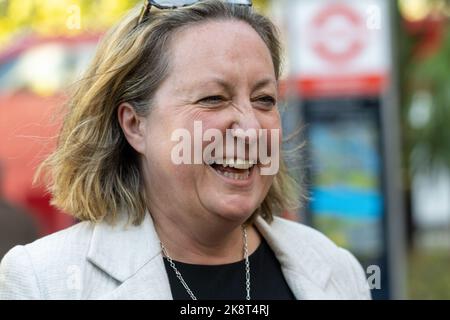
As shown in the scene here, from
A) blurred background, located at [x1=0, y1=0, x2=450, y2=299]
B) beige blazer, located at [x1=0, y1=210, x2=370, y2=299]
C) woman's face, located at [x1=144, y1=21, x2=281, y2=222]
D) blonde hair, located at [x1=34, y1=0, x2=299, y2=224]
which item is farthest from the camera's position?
blurred background, located at [x1=0, y1=0, x2=450, y2=299]

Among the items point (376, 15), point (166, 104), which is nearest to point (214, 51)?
point (166, 104)

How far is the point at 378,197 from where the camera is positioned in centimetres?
663

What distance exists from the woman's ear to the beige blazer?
7.8 inches

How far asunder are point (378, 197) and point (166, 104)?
172 inches

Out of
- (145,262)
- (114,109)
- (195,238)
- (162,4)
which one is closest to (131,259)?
(145,262)

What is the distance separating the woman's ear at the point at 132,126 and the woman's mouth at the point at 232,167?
24 cm

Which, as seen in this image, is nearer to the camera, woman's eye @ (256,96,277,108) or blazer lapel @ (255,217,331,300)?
woman's eye @ (256,96,277,108)

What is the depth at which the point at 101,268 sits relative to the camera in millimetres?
2338

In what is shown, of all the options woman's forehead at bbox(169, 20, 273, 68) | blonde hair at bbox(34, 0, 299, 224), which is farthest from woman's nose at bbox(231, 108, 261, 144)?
blonde hair at bbox(34, 0, 299, 224)

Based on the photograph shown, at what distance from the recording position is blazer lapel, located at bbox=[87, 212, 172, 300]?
2.32 metres

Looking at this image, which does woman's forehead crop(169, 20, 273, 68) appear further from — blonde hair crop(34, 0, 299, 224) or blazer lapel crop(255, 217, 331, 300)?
blazer lapel crop(255, 217, 331, 300)

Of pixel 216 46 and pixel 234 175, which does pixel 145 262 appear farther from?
pixel 216 46

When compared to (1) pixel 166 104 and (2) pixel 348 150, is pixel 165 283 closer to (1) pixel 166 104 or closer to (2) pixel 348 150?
(1) pixel 166 104

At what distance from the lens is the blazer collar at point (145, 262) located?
233 centimetres
